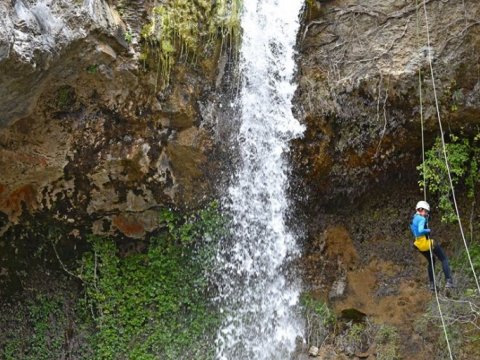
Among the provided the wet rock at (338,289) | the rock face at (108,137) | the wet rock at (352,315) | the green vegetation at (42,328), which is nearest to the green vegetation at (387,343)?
the wet rock at (352,315)

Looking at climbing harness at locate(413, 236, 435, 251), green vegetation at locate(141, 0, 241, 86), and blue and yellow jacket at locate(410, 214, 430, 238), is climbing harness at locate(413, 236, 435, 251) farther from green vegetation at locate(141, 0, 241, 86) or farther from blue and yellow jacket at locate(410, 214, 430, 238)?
green vegetation at locate(141, 0, 241, 86)

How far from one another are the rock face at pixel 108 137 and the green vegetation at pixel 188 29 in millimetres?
141

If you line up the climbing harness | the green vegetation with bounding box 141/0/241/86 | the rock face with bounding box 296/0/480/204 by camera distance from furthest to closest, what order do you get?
1. the rock face with bounding box 296/0/480/204
2. the green vegetation with bounding box 141/0/241/86
3. the climbing harness

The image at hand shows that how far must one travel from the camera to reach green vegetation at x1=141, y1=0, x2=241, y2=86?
6930mm


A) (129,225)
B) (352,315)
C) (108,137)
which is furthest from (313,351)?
(108,137)

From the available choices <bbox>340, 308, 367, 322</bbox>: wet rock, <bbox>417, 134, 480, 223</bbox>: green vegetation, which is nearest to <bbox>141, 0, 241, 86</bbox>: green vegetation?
<bbox>417, 134, 480, 223</bbox>: green vegetation

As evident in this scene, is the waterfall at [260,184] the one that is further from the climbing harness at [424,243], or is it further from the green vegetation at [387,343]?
the climbing harness at [424,243]

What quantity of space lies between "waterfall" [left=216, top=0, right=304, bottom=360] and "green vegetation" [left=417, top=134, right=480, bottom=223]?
1.74 m

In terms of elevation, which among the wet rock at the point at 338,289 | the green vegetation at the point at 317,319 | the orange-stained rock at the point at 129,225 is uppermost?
the orange-stained rock at the point at 129,225

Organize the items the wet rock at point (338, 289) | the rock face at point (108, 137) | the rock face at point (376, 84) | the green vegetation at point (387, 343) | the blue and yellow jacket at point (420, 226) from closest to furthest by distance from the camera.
Answer: the blue and yellow jacket at point (420, 226) < the rock face at point (108, 137) < the rock face at point (376, 84) < the green vegetation at point (387, 343) < the wet rock at point (338, 289)

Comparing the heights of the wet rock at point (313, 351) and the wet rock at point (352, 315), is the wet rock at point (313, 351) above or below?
below

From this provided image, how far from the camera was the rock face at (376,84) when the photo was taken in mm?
7219

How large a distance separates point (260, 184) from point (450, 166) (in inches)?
95.5

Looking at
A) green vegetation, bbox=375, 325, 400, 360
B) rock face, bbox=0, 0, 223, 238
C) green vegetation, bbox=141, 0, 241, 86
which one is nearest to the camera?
rock face, bbox=0, 0, 223, 238
